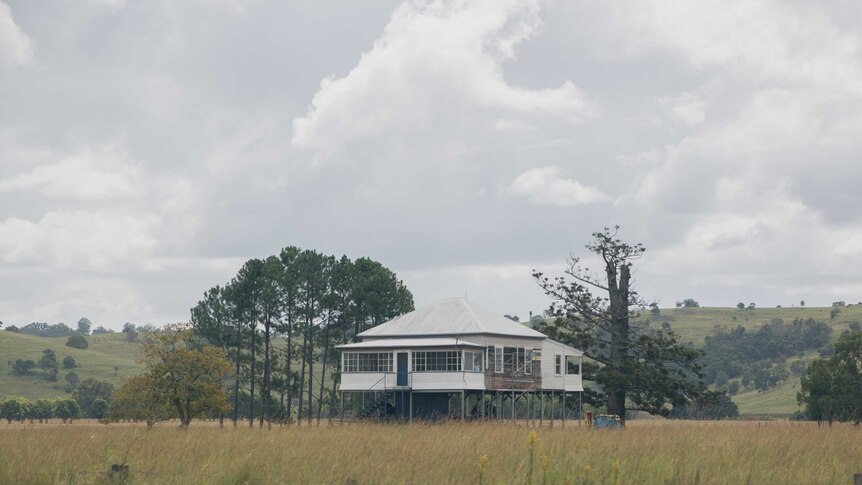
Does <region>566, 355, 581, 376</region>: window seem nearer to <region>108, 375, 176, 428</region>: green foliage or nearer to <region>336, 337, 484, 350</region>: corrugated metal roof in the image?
<region>336, 337, 484, 350</region>: corrugated metal roof

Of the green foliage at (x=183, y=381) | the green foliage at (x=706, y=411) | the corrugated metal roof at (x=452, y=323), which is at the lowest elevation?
the green foliage at (x=706, y=411)

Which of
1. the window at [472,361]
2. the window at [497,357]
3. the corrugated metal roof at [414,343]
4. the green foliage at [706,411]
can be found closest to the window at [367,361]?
the corrugated metal roof at [414,343]

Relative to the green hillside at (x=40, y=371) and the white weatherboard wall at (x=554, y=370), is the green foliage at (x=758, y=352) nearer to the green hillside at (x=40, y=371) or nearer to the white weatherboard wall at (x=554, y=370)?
the green hillside at (x=40, y=371)

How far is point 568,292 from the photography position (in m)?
71.9

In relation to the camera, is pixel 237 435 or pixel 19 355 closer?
pixel 237 435

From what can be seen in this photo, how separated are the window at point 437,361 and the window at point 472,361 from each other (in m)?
0.59

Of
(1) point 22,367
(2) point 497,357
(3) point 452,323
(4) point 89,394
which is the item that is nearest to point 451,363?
(2) point 497,357

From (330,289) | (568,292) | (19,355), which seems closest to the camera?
(568,292)

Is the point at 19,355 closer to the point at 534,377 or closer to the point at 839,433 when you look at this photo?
the point at 534,377

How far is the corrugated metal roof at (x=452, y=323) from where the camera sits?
62.7m

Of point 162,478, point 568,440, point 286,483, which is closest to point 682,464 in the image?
point 568,440

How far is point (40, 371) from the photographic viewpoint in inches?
6363

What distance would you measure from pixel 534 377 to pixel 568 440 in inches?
1719

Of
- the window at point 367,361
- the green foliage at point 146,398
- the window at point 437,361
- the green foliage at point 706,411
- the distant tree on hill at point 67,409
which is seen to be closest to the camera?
the green foliage at point 146,398
